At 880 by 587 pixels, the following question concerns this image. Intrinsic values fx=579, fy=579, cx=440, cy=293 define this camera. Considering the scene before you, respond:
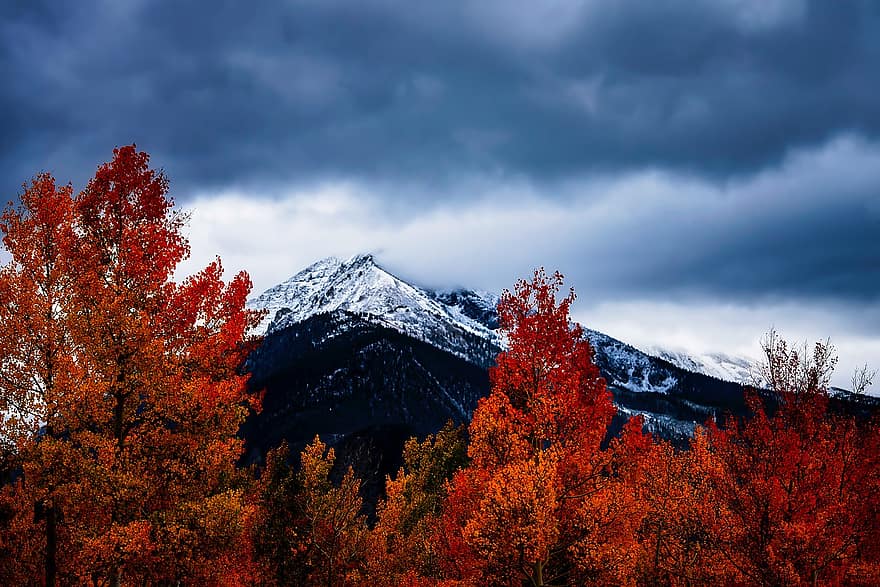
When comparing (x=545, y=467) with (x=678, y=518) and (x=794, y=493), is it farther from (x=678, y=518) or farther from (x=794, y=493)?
(x=678, y=518)

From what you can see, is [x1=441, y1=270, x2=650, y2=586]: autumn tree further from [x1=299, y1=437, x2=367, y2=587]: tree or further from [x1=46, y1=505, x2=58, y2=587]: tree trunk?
[x1=299, y1=437, x2=367, y2=587]: tree

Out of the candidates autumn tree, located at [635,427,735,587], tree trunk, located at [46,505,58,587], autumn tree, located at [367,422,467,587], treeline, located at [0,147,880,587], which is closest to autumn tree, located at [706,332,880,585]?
treeline, located at [0,147,880,587]

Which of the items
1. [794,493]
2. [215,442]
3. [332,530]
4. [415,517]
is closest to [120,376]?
[215,442]

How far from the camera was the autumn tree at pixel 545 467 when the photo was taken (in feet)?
56.4

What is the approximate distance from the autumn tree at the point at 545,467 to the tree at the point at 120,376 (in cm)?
765

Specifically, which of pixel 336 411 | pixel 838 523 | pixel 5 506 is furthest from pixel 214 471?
pixel 336 411

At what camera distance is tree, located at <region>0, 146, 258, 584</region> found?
13984mm

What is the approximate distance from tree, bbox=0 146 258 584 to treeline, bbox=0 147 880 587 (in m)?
0.05

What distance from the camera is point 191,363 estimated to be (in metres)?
15.4

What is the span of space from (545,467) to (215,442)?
942cm

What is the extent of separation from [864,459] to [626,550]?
1486 centimetres

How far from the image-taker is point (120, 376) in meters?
14.8

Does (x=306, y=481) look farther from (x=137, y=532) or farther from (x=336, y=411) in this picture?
(x=336, y=411)

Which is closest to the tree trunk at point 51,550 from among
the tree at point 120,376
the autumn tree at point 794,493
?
the tree at point 120,376
